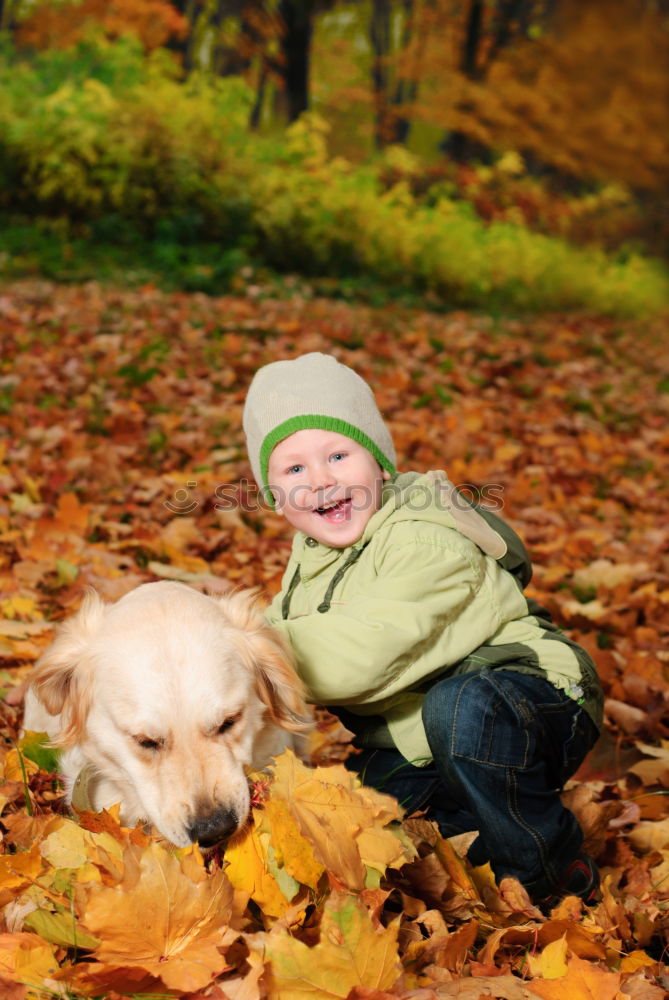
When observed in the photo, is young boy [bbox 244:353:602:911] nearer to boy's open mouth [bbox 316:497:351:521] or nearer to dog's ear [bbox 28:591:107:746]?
boy's open mouth [bbox 316:497:351:521]

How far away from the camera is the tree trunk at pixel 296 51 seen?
14.9m

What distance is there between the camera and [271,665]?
2.21 m

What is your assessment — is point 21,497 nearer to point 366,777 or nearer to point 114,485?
point 114,485

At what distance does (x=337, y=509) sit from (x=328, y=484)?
0.08 metres

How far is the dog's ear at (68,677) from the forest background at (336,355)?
0.72 feet

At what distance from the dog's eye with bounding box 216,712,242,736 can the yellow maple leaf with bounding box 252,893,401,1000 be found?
20.3 inches

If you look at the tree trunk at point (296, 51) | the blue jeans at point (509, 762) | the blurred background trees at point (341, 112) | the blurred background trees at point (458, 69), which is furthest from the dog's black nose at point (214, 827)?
the tree trunk at point (296, 51)

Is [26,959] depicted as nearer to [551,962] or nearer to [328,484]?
[551,962]

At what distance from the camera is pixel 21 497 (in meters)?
4.81

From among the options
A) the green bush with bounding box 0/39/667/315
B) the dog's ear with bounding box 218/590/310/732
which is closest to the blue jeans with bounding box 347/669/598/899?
the dog's ear with bounding box 218/590/310/732

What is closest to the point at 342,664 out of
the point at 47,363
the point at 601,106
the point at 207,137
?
the point at 47,363

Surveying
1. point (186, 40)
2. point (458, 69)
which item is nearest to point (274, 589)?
point (186, 40)

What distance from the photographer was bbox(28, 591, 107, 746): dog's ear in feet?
7.27

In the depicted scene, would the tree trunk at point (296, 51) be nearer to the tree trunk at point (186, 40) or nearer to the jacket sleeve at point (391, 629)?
the tree trunk at point (186, 40)
